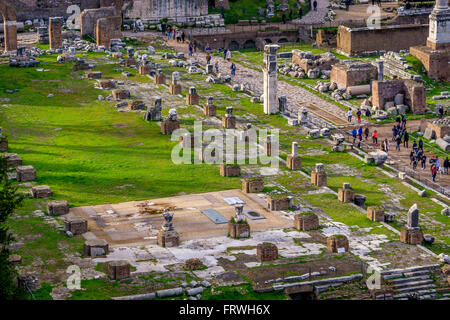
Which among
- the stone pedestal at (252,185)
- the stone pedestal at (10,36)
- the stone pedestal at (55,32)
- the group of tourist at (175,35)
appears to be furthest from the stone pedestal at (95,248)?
the group of tourist at (175,35)

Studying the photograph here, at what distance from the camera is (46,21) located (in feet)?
310

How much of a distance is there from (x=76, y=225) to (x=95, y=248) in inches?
109

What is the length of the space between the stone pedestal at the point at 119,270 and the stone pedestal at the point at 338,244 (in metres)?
8.50

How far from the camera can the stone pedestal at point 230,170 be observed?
193ft

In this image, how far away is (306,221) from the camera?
168ft

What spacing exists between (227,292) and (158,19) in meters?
54.8

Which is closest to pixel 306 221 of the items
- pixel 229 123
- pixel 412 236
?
pixel 412 236

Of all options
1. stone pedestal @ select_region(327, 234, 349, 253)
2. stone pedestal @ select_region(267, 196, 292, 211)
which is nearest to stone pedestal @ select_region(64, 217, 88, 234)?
stone pedestal @ select_region(267, 196, 292, 211)

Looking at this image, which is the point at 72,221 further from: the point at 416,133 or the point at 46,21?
the point at 46,21

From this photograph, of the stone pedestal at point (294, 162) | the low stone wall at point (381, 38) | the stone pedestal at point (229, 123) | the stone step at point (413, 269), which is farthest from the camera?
the low stone wall at point (381, 38)

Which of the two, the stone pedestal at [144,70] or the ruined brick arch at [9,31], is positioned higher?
the ruined brick arch at [9,31]

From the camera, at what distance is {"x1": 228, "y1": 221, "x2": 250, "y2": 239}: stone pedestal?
165 feet

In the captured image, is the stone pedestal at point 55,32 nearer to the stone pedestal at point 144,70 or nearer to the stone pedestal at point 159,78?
the stone pedestal at point 144,70

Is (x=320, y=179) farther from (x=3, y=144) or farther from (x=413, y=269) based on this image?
(x=3, y=144)
